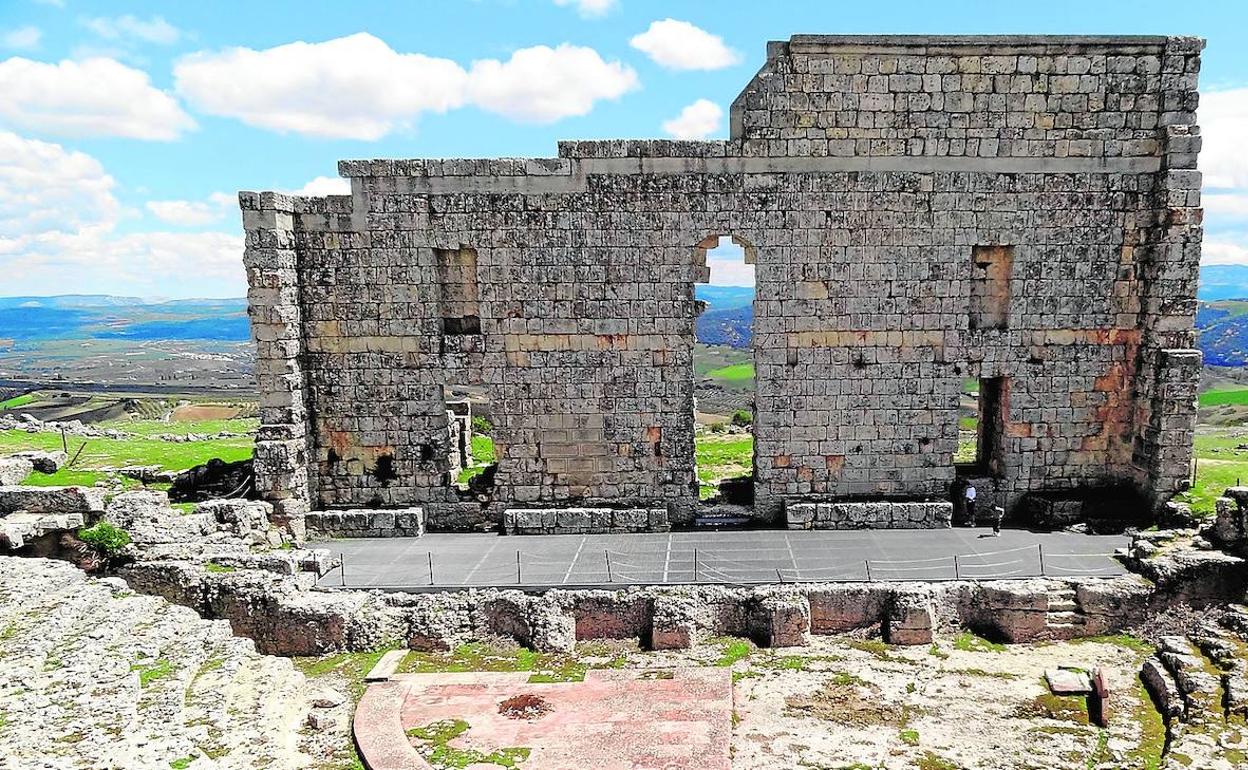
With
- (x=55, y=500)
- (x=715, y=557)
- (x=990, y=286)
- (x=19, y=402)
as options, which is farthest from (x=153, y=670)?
(x=19, y=402)

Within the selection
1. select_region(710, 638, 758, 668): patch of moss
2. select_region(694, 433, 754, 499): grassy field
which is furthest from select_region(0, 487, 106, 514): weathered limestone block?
select_region(694, 433, 754, 499): grassy field

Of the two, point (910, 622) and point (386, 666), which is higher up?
point (910, 622)

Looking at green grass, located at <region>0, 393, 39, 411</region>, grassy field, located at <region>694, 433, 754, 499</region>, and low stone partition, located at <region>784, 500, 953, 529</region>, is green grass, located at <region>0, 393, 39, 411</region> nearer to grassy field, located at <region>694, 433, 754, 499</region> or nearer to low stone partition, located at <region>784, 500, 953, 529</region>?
grassy field, located at <region>694, 433, 754, 499</region>

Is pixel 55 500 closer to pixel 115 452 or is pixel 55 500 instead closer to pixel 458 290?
pixel 115 452

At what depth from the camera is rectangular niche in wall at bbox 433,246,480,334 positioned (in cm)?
1590

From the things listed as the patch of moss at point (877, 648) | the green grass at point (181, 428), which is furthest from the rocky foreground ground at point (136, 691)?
the green grass at point (181, 428)

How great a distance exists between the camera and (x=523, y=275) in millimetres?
15633

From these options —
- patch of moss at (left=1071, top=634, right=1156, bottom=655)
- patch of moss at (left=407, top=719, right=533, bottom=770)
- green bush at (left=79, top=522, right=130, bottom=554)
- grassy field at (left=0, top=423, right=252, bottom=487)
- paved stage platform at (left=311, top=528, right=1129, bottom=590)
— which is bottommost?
patch of moss at (left=407, top=719, right=533, bottom=770)

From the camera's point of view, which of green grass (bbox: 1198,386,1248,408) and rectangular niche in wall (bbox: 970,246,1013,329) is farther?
green grass (bbox: 1198,386,1248,408)

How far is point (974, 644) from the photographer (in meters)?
12.2

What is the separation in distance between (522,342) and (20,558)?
Answer: 9.90 metres

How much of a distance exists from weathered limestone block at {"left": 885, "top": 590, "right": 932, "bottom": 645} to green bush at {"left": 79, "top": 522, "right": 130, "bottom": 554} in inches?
527

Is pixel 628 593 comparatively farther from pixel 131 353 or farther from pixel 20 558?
pixel 131 353

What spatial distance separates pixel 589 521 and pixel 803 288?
253 inches
